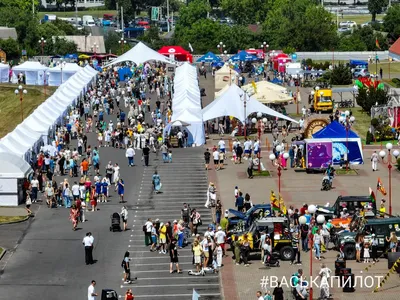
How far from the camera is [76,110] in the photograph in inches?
2926

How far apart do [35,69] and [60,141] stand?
1360 inches

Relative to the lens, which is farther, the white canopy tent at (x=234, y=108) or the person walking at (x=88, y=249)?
the white canopy tent at (x=234, y=108)

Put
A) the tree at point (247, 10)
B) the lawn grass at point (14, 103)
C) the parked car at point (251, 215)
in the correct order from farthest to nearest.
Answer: the tree at point (247, 10), the lawn grass at point (14, 103), the parked car at point (251, 215)

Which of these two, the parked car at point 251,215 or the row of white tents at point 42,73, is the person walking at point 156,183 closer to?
the parked car at point 251,215

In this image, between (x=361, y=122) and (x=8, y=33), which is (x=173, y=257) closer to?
(x=361, y=122)

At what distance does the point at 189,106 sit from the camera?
233 ft

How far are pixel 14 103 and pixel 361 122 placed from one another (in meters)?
29.0

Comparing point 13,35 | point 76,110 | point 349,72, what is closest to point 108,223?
point 76,110

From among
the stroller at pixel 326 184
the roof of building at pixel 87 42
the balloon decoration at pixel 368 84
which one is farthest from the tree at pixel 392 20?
the stroller at pixel 326 184

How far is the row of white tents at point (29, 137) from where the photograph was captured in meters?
51.2

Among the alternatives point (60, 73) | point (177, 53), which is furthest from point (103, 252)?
point (177, 53)

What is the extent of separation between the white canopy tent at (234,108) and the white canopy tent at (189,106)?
2.61ft

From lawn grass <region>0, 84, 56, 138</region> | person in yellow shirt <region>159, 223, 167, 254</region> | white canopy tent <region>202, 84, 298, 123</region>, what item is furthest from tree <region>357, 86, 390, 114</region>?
person in yellow shirt <region>159, 223, 167, 254</region>

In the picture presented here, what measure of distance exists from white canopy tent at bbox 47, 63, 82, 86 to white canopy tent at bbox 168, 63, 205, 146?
9.92m
